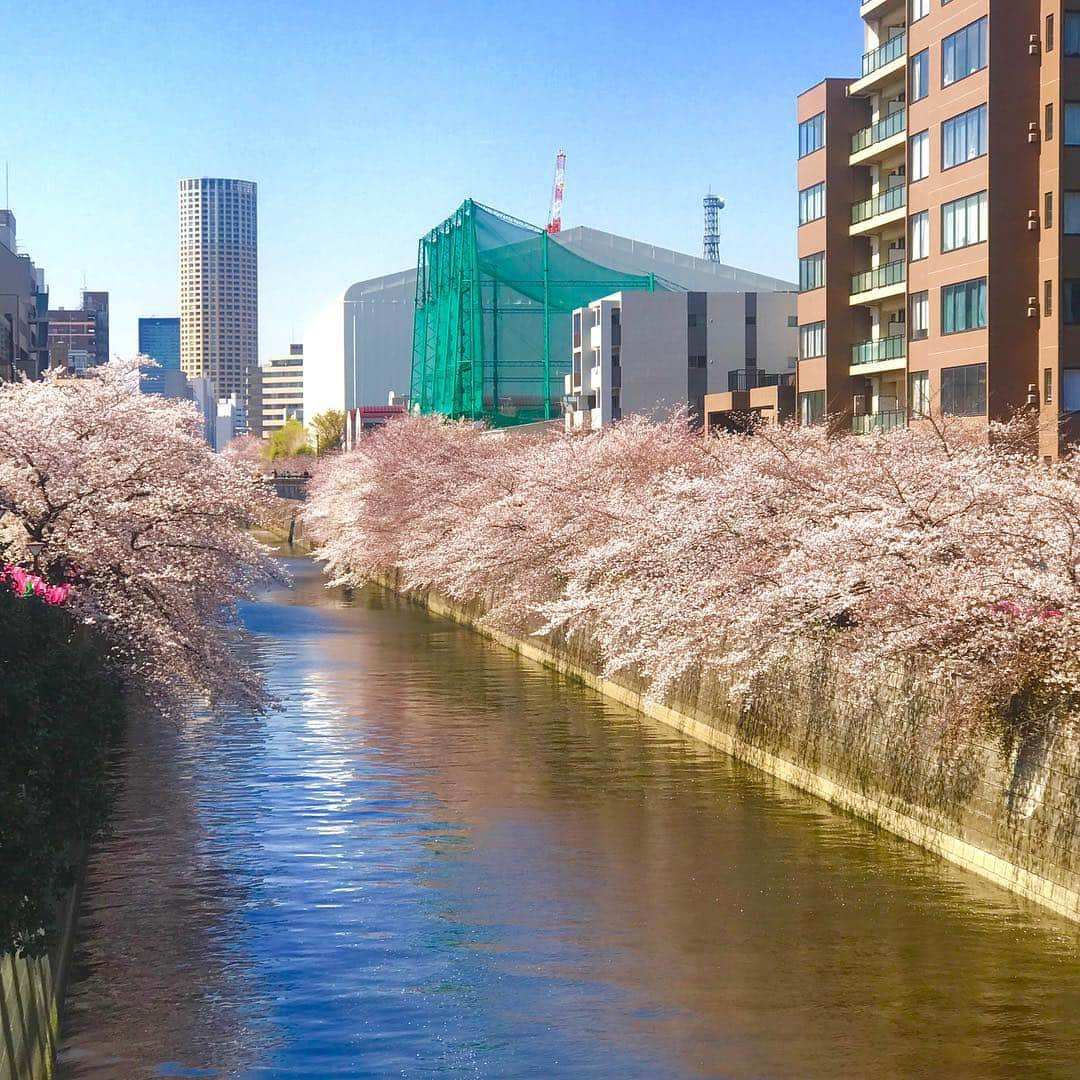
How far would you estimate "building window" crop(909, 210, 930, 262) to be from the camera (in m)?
56.1

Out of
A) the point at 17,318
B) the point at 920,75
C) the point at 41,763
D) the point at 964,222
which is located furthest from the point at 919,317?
the point at 17,318

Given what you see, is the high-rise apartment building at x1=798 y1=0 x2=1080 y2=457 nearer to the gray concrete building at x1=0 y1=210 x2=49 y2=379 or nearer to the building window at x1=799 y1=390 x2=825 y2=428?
the building window at x1=799 y1=390 x2=825 y2=428

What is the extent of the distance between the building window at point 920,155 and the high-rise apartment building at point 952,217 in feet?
0.25

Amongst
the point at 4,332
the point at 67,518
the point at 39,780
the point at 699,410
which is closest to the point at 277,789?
the point at 67,518

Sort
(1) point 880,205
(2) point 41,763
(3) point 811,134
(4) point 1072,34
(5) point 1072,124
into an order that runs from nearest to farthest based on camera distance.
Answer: (2) point 41,763 < (4) point 1072,34 < (5) point 1072,124 < (1) point 880,205 < (3) point 811,134

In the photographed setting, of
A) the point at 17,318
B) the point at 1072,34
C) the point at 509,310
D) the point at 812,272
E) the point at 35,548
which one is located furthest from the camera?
the point at 509,310

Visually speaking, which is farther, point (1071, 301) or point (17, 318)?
point (17, 318)

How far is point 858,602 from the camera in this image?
30.3 metres

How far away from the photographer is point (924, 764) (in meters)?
28.7

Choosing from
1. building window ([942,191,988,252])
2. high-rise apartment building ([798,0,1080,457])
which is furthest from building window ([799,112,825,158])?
building window ([942,191,988,252])

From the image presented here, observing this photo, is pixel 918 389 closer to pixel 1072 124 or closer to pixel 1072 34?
pixel 1072 124

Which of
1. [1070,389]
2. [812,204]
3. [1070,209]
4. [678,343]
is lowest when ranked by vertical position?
[1070,389]

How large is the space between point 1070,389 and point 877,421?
40.4ft

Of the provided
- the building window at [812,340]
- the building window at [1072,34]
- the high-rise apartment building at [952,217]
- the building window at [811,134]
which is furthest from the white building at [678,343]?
the building window at [1072,34]
